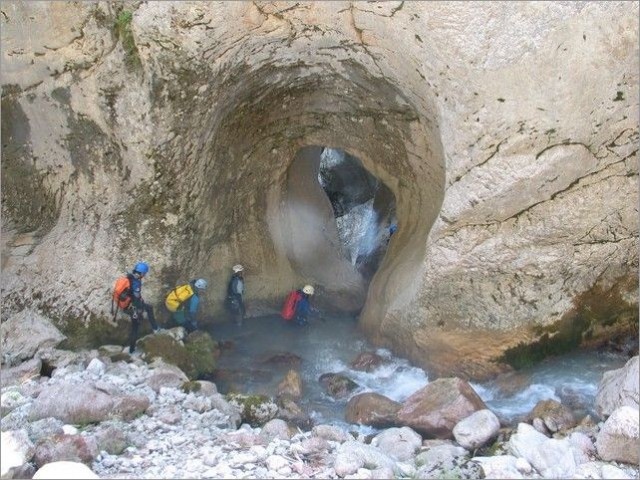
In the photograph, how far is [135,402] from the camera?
6516mm

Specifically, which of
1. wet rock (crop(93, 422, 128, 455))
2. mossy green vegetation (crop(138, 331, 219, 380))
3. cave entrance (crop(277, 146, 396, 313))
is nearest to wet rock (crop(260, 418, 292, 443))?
wet rock (crop(93, 422, 128, 455))

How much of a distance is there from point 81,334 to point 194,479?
458cm

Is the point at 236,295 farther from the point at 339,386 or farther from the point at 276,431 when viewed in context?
the point at 276,431

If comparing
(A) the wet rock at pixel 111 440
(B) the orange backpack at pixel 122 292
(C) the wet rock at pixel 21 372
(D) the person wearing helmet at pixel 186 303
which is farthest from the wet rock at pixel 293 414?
(C) the wet rock at pixel 21 372

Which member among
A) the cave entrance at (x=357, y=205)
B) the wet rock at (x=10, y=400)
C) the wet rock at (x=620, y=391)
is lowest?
the wet rock at (x=10, y=400)

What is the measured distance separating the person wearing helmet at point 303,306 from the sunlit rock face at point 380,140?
1.41m

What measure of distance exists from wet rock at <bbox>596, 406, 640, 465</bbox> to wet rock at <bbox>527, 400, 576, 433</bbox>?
0.86 m

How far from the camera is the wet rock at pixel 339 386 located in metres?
8.62

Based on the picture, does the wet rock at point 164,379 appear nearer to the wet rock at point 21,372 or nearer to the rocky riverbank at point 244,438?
the rocky riverbank at point 244,438

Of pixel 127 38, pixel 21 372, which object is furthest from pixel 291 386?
pixel 127 38

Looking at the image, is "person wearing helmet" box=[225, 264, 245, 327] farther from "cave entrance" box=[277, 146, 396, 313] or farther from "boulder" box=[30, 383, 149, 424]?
"boulder" box=[30, 383, 149, 424]

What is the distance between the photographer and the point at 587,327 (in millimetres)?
8062

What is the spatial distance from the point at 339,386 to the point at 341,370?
2.98ft

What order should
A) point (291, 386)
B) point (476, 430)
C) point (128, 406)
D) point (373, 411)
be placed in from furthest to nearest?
point (291, 386) < point (373, 411) < point (128, 406) < point (476, 430)
